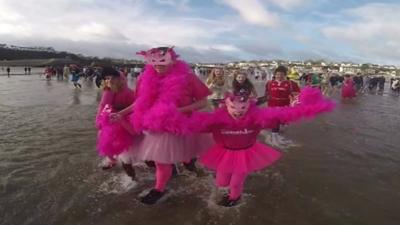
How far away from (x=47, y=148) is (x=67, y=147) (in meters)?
0.39

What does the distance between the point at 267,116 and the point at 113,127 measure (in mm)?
2065

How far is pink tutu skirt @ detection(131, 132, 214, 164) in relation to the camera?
4949 mm

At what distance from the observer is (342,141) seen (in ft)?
32.8

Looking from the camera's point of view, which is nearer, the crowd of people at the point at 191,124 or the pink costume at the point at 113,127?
the crowd of people at the point at 191,124

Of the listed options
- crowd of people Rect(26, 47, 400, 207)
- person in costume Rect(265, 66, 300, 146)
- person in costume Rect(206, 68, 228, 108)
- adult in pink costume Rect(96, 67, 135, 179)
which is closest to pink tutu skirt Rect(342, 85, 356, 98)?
person in costume Rect(206, 68, 228, 108)

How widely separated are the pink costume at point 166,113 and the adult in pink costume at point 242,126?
0.28 metres

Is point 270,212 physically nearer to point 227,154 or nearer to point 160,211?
point 227,154

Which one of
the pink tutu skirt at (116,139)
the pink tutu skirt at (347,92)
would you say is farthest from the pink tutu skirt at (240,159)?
the pink tutu skirt at (347,92)

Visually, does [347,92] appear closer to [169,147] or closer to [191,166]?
[191,166]

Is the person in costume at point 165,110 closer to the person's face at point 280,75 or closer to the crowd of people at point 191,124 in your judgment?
the crowd of people at point 191,124

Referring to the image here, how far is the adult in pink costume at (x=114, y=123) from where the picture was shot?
18.0ft

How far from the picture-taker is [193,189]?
5.73m

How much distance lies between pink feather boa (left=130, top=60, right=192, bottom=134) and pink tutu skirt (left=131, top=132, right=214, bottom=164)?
14 centimetres

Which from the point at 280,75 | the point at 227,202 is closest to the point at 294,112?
the point at 227,202
